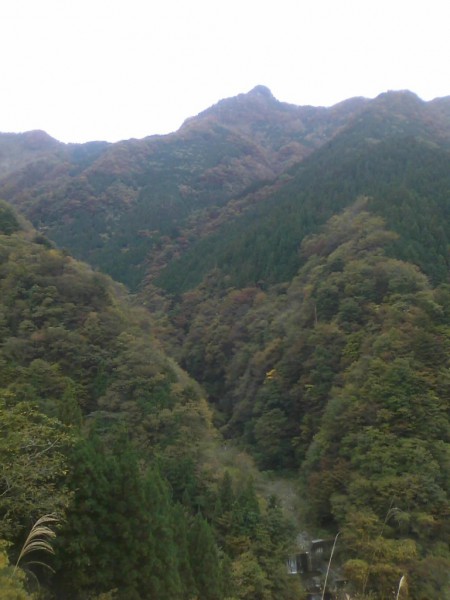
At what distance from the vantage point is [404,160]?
67062mm

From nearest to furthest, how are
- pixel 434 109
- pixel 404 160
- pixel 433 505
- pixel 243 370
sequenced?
1. pixel 433 505
2. pixel 243 370
3. pixel 404 160
4. pixel 434 109

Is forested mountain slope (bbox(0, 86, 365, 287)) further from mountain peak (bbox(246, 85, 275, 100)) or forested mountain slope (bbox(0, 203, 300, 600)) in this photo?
forested mountain slope (bbox(0, 203, 300, 600))

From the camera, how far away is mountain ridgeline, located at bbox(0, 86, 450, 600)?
14258 mm

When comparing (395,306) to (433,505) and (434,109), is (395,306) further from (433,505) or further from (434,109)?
(434,109)

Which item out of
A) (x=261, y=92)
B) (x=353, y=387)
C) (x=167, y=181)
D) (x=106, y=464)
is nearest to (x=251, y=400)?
(x=353, y=387)

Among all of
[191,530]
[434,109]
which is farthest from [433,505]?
[434,109]

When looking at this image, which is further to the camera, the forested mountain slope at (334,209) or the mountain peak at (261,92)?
the mountain peak at (261,92)

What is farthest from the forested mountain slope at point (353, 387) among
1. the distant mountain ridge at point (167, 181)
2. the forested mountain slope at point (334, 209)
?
the distant mountain ridge at point (167, 181)

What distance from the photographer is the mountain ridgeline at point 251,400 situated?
561 inches

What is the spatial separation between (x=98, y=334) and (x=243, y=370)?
18.1m

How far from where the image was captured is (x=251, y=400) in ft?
135

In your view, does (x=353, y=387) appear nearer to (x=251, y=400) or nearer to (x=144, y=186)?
(x=251, y=400)

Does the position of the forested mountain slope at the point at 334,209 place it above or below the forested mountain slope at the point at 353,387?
above

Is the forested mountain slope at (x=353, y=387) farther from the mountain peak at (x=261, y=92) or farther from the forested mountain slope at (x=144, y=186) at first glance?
the mountain peak at (x=261, y=92)
